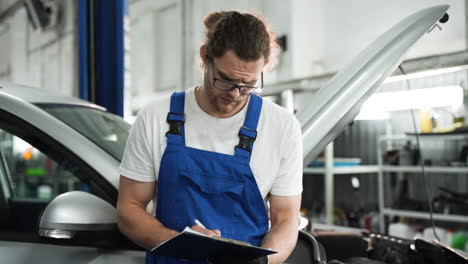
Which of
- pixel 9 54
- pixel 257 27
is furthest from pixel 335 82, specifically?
pixel 9 54

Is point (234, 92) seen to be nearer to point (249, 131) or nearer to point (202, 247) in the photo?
point (249, 131)

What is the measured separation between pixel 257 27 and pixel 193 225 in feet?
1.96

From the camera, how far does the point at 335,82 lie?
176cm

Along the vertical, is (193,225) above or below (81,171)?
below

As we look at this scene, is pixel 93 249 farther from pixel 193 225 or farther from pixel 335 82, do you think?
pixel 335 82

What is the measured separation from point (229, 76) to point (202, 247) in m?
0.49

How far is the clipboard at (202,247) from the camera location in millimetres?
1104

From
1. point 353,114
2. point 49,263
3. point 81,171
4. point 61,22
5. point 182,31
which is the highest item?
point 61,22

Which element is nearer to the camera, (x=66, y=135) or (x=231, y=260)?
(x=231, y=260)

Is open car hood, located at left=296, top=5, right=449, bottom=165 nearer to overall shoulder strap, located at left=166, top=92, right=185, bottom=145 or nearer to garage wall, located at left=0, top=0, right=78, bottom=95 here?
overall shoulder strap, located at left=166, top=92, right=185, bottom=145

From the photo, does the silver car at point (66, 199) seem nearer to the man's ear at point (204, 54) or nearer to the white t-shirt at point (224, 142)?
the white t-shirt at point (224, 142)

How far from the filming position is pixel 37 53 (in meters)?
12.0

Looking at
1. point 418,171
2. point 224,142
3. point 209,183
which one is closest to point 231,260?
point 209,183

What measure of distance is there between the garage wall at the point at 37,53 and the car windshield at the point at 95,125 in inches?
355
